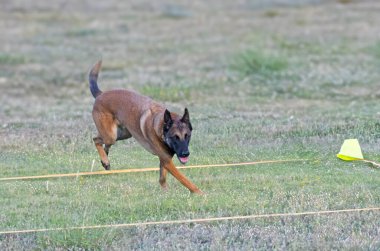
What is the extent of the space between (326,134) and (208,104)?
133 inches

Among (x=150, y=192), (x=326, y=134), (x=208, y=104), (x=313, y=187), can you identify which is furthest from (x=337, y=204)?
(x=208, y=104)

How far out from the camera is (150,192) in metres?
9.09

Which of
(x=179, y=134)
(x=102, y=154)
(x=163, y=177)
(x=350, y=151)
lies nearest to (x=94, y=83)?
(x=102, y=154)

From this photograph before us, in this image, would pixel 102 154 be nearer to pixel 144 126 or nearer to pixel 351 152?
pixel 144 126

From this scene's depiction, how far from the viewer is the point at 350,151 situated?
407 inches

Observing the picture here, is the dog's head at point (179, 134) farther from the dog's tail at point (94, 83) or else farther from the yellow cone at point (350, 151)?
the yellow cone at point (350, 151)

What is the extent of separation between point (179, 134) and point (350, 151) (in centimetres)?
246

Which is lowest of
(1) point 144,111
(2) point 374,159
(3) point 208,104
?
(3) point 208,104

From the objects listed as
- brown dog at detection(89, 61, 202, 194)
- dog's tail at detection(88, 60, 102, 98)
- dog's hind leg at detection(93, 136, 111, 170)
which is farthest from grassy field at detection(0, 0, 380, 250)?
dog's tail at detection(88, 60, 102, 98)

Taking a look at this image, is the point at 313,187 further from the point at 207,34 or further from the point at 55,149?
the point at 207,34

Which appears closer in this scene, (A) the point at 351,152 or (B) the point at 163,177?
(B) the point at 163,177

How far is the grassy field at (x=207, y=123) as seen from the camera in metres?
7.83

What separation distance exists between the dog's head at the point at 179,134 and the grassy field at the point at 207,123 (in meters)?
0.43

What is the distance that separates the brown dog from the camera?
8.73 meters
